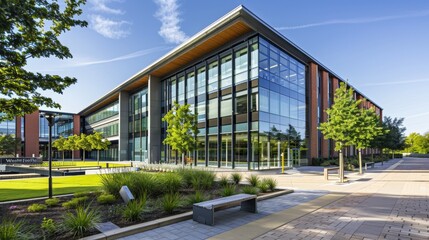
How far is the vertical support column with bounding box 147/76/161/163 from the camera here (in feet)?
130

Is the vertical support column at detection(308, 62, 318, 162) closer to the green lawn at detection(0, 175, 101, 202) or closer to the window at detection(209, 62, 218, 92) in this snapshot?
the window at detection(209, 62, 218, 92)

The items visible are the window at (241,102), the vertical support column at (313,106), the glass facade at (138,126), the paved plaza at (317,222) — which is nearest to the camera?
the paved plaza at (317,222)

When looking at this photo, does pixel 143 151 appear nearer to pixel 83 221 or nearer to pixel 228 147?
pixel 228 147

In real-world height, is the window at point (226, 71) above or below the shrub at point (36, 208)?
above

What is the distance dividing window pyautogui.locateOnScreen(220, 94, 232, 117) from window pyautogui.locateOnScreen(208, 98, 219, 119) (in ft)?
3.06

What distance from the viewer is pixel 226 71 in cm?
2903

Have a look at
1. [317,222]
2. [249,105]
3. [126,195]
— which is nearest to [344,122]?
[249,105]

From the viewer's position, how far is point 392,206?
346 inches

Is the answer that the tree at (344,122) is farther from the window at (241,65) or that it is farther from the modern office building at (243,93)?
the window at (241,65)

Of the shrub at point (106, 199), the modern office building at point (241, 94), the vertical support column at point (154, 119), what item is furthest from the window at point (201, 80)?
the shrub at point (106, 199)

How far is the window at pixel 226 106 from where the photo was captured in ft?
92.4

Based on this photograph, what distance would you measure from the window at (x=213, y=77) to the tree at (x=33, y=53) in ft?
75.1

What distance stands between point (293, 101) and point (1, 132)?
211ft

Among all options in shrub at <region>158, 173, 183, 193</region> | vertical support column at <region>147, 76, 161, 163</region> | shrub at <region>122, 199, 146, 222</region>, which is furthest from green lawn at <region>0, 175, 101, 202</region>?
vertical support column at <region>147, 76, 161, 163</region>
